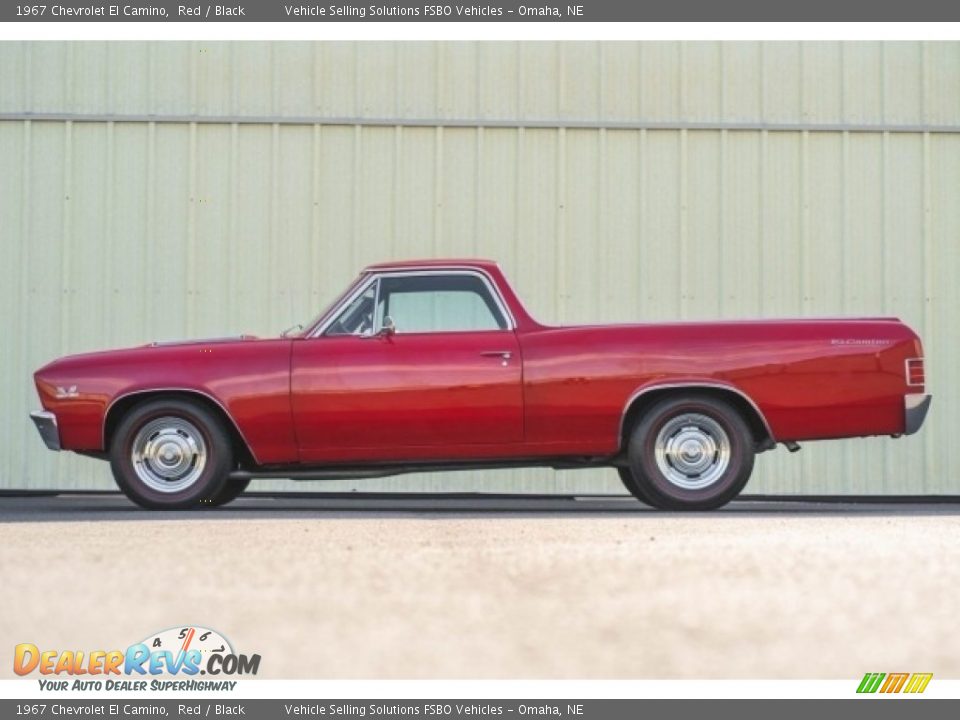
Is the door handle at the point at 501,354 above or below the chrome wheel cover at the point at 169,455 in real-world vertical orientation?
above

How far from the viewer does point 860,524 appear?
8.95 metres

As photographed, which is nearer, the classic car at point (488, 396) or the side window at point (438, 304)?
the classic car at point (488, 396)

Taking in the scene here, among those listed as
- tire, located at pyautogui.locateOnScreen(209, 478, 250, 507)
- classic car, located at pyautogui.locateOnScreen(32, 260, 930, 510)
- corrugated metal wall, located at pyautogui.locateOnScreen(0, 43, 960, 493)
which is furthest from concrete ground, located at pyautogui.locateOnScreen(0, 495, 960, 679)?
corrugated metal wall, located at pyautogui.locateOnScreen(0, 43, 960, 493)

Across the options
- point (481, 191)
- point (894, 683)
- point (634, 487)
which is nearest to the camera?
point (894, 683)

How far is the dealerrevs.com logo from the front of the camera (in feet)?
14.9

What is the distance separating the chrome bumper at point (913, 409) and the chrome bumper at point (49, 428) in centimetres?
543

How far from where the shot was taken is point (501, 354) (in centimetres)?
948

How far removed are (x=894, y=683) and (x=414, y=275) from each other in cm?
Result: 582

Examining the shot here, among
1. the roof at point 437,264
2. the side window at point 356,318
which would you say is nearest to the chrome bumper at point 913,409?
the roof at point 437,264

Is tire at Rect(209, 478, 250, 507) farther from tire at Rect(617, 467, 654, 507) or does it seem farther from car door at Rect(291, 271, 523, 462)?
tire at Rect(617, 467, 654, 507)

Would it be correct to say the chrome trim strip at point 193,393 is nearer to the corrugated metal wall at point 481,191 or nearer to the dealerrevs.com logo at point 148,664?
the corrugated metal wall at point 481,191

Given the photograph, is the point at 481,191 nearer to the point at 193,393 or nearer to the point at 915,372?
the point at 193,393

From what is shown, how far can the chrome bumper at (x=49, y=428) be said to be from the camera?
9828 millimetres

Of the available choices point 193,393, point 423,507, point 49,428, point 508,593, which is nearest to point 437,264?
point 193,393
